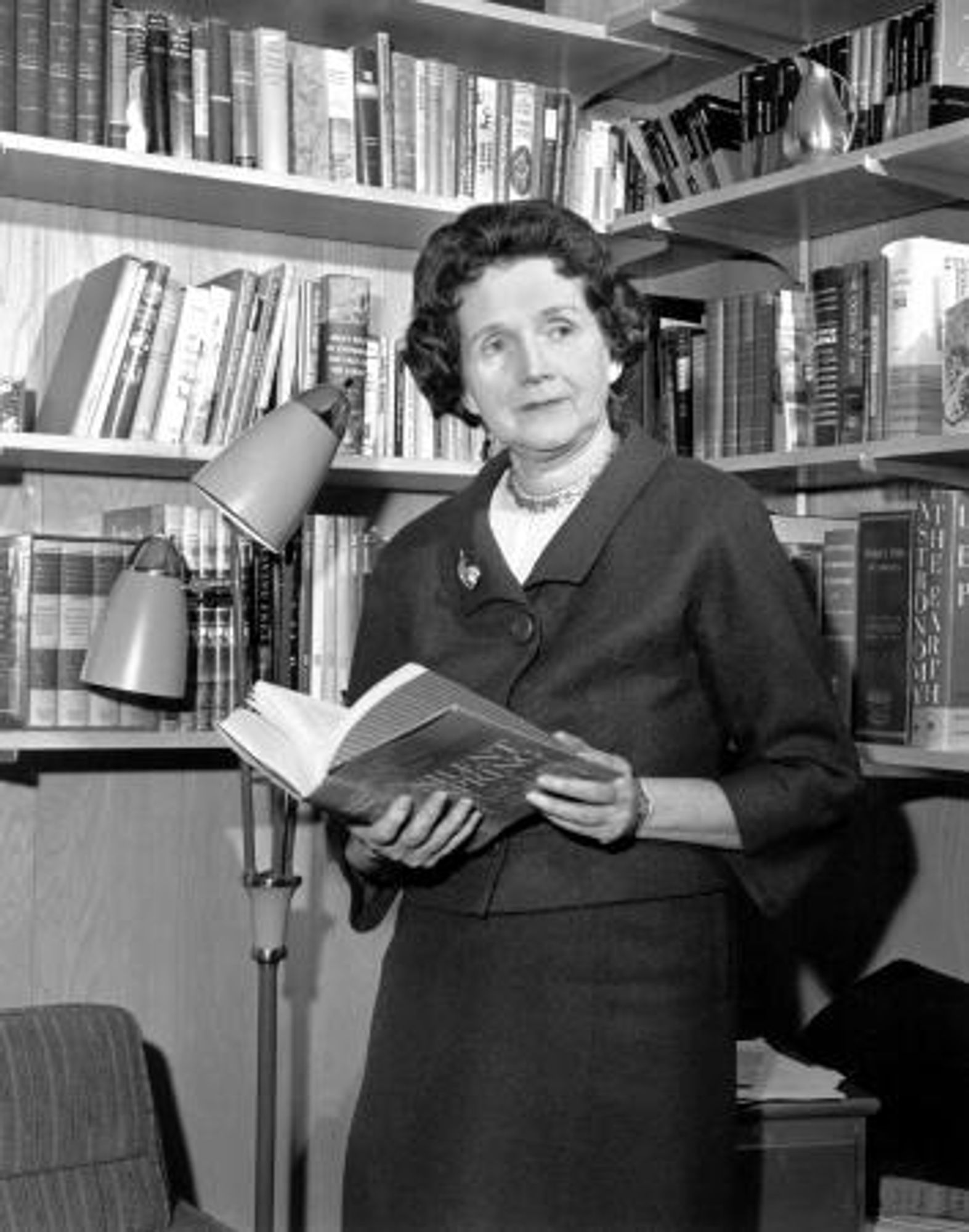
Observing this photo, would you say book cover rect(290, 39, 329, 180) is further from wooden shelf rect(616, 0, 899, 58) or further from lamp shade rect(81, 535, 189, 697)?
lamp shade rect(81, 535, 189, 697)

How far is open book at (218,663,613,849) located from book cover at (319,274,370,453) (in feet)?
3.25

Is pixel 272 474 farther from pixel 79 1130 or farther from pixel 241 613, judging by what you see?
pixel 79 1130

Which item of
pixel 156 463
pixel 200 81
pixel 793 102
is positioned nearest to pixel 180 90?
pixel 200 81

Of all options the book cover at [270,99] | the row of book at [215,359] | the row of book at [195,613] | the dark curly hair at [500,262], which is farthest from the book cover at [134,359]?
the dark curly hair at [500,262]

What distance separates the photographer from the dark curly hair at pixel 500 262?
187cm

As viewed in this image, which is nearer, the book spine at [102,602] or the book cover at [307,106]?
the book spine at [102,602]

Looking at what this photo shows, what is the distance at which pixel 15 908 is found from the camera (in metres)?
2.67

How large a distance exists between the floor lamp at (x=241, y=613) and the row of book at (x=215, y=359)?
220mm

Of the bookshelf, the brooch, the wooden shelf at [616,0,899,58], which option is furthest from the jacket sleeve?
the wooden shelf at [616,0,899,58]

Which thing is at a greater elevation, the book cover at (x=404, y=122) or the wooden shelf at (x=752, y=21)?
the wooden shelf at (x=752, y=21)

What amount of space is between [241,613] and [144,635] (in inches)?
4.7

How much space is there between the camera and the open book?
153cm

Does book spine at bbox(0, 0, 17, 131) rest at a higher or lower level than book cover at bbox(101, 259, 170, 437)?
higher

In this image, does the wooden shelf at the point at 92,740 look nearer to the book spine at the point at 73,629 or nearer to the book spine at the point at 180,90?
the book spine at the point at 73,629
